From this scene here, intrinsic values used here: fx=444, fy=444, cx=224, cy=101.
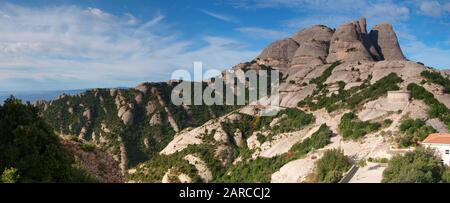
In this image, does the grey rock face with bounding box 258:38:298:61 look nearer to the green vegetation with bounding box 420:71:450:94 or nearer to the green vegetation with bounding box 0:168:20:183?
the green vegetation with bounding box 420:71:450:94

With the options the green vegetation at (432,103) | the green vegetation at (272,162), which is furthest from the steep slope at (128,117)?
the green vegetation at (432,103)

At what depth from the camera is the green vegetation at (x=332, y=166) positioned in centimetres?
4316

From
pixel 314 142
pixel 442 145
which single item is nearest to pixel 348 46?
pixel 314 142

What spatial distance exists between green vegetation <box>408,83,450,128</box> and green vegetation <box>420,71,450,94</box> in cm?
413

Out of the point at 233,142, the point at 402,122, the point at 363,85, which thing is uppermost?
the point at 363,85

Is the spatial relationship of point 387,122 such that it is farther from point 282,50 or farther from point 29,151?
point 282,50

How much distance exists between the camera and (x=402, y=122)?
55.6 meters

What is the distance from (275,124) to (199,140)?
55.9ft

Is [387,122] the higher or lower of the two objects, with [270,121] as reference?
higher

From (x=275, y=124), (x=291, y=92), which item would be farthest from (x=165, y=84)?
(x=275, y=124)

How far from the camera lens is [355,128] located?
6162 centimetres

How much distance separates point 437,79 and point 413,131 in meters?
25.7

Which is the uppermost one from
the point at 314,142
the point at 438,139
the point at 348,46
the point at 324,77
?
the point at 348,46
